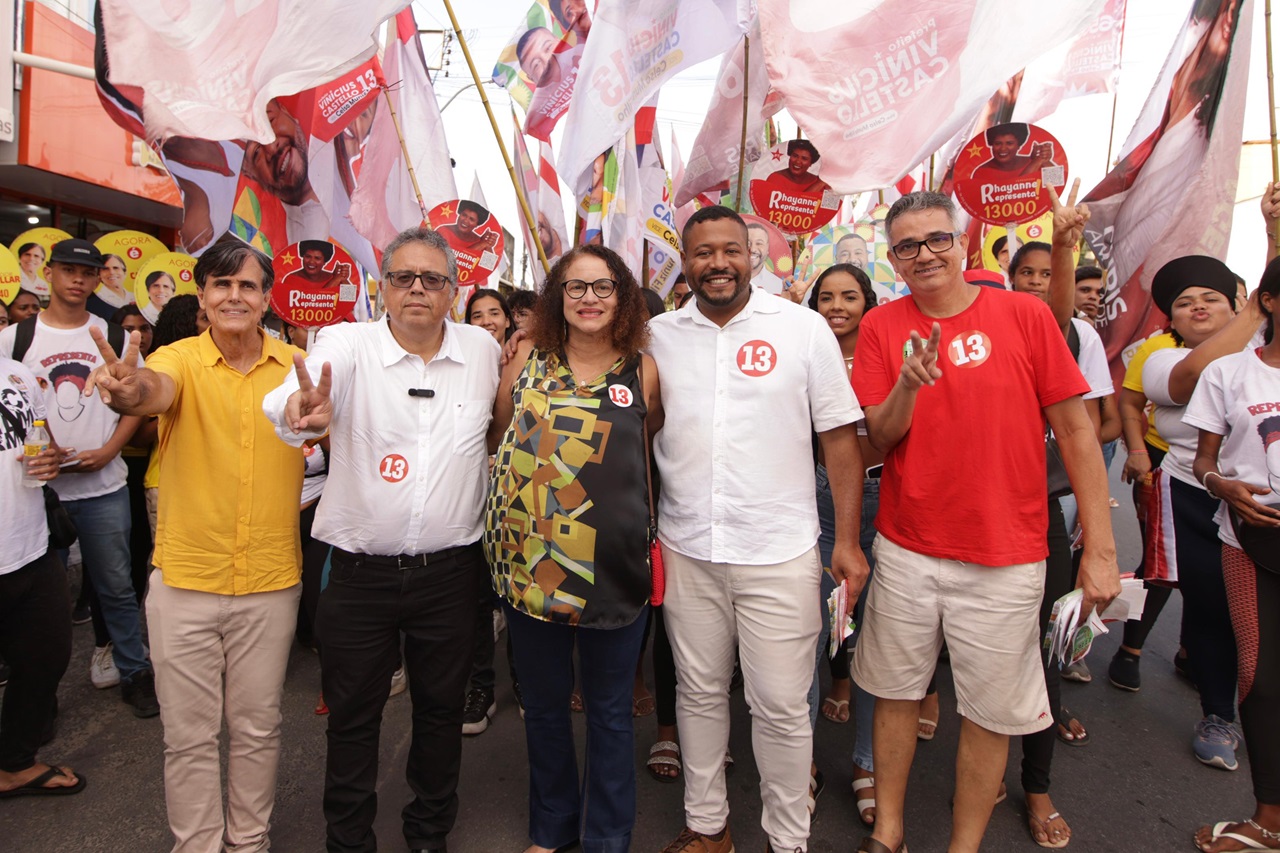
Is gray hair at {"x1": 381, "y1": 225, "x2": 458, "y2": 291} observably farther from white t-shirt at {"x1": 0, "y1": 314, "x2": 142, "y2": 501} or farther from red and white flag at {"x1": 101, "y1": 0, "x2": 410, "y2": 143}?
white t-shirt at {"x1": 0, "y1": 314, "x2": 142, "y2": 501}

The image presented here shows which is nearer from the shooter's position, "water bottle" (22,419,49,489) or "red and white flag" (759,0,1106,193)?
"water bottle" (22,419,49,489)

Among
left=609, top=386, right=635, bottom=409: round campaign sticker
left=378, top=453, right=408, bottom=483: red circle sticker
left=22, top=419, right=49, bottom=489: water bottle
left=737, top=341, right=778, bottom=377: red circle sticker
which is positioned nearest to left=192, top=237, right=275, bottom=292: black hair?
left=378, top=453, right=408, bottom=483: red circle sticker

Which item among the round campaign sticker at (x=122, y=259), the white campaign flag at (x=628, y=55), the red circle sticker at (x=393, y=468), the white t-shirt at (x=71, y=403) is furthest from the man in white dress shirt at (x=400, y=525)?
the round campaign sticker at (x=122, y=259)

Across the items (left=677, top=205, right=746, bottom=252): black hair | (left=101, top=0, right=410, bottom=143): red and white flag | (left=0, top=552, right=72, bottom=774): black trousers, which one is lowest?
(left=0, top=552, right=72, bottom=774): black trousers

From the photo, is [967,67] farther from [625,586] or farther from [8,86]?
[8,86]

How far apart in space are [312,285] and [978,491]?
4.55 meters

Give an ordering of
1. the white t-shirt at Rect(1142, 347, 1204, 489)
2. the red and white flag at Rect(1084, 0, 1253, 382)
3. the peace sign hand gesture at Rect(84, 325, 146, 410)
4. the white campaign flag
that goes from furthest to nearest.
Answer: the white campaign flag, the red and white flag at Rect(1084, 0, 1253, 382), the white t-shirt at Rect(1142, 347, 1204, 489), the peace sign hand gesture at Rect(84, 325, 146, 410)

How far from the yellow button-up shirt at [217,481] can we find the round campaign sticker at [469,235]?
336 centimetres

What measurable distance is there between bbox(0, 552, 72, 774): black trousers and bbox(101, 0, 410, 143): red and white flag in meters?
2.33

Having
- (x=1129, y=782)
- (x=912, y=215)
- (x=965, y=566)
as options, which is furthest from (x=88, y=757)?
(x=1129, y=782)

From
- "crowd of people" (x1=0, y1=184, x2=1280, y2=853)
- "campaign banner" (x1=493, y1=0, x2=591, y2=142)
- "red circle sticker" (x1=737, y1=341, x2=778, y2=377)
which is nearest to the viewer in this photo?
"crowd of people" (x1=0, y1=184, x2=1280, y2=853)

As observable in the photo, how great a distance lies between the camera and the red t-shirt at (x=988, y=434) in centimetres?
227

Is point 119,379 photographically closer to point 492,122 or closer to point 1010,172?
point 492,122

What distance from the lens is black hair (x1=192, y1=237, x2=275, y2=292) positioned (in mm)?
2346
